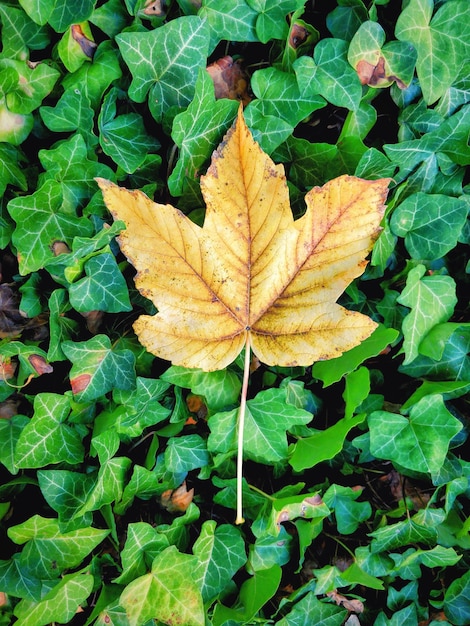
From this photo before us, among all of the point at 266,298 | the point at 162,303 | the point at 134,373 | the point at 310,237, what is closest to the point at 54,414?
the point at 134,373

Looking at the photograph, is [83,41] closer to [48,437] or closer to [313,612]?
[48,437]

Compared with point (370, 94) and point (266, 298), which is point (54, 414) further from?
point (370, 94)

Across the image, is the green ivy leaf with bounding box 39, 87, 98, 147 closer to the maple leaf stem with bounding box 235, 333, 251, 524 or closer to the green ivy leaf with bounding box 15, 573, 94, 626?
the maple leaf stem with bounding box 235, 333, 251, 524

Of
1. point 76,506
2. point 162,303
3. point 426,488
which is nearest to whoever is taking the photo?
point 162,303

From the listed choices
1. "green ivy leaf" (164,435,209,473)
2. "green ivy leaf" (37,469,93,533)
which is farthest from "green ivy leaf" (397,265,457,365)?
"green ivy leaf" (37,469,93,533)

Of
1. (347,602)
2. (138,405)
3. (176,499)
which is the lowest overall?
(347,602)

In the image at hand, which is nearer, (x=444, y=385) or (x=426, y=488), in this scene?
(x=444, y=385)

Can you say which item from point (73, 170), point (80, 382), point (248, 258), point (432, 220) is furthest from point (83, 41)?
point (432, 220)
